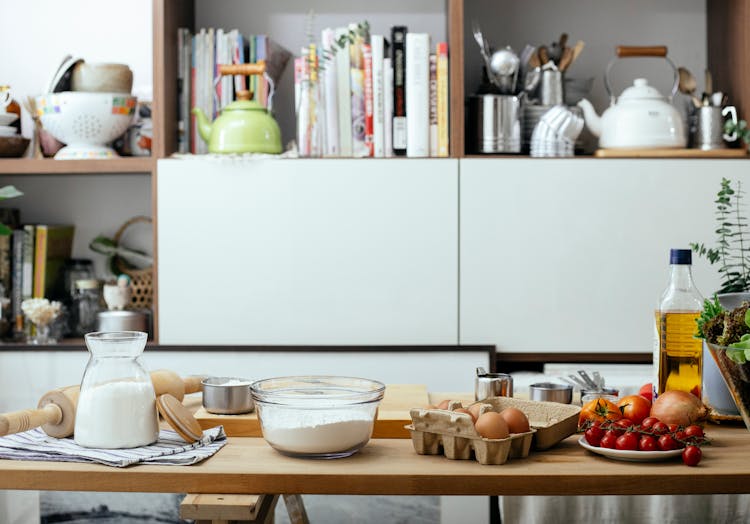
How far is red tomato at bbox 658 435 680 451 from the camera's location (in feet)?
4.16

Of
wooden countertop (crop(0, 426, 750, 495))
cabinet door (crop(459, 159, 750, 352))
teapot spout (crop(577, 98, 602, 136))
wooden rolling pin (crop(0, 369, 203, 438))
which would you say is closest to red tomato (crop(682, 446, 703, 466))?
wooden countertop (crop(0, 426, 750, 495))

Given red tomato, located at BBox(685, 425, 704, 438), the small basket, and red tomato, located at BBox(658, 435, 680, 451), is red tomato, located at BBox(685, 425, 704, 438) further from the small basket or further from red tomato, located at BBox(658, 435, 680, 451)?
the small basket

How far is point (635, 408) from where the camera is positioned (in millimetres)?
1414

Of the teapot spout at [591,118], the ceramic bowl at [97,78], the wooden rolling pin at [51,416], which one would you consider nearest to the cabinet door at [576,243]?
the teapot spout at [591,118]

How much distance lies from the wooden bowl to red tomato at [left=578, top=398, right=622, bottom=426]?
6.60 feet

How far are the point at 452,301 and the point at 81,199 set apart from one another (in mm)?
1281

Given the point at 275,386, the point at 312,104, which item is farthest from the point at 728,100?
the point at 275,386

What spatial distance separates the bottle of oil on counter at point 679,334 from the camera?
1.53m

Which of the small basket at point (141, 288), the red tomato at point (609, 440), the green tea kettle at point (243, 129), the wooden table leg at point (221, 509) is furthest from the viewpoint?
the small basket at point (141, 288)

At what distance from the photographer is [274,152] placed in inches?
105

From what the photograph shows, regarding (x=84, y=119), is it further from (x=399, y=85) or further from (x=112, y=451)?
(x=112, y=451)

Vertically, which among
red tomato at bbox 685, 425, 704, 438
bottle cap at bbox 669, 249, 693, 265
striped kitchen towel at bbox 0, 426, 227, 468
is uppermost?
bottle cap at bbox 669, 249, 693, 265

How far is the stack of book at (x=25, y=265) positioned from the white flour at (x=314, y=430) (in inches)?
69.0

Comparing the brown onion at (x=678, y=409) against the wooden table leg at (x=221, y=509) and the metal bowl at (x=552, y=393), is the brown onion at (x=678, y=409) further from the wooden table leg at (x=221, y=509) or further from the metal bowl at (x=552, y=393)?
the wooden table leg at (x=221, y=509)
